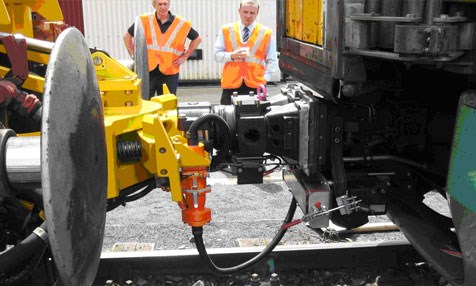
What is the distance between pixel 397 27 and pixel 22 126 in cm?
210

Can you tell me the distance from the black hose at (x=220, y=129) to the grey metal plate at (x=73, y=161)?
76 centimetres

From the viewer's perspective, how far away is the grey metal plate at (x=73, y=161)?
1850 millimetres

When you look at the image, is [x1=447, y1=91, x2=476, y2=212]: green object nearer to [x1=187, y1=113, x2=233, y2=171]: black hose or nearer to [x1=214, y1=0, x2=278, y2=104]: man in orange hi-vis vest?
[x1=187, y1=113, x2=233, y2=171]: black hose

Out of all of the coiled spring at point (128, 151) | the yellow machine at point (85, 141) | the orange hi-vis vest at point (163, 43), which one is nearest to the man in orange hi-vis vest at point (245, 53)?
the orange hi-vis vest at point (163, 43)

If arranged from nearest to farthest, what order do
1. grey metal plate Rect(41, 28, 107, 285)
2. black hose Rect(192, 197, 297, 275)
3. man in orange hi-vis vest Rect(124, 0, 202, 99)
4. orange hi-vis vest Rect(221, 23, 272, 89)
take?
grey metal plate Rect(41, 28, 107, 285), black hose Rect(192, 197, 297, 275), orange hi-vis vest Rect(221, 23, 272, 89), man in orange hi-vis vest Rect(124, 0, 202, 99)

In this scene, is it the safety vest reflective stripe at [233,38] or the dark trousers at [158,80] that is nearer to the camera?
the safety vest reflective stripe at [233,38]

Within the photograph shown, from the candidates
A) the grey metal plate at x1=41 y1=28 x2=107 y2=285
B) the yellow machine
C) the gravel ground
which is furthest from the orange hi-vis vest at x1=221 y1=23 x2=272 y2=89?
the grey metal plate at x1=41 y1=28 x2=107 y2=285

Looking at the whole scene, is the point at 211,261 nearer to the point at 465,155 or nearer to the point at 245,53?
the point at 465,155

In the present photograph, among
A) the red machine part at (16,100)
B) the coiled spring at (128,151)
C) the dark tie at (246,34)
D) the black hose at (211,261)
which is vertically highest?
the dark tie at (246,34)

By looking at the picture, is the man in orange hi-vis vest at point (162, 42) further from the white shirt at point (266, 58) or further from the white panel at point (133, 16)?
the white panel at point (133, 16)

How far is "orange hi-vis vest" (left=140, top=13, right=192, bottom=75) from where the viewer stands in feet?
24.0

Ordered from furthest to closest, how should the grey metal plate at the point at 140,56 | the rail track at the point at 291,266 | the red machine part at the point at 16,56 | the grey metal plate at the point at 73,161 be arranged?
the grey metal plate at the point at 140,56 → the rail track at the point at 291,266 → the red machine part at the point at 16,56 → the grey metal plate at the point at 73,161

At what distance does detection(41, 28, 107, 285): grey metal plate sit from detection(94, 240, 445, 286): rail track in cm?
132

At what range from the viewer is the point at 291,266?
3.82 m
